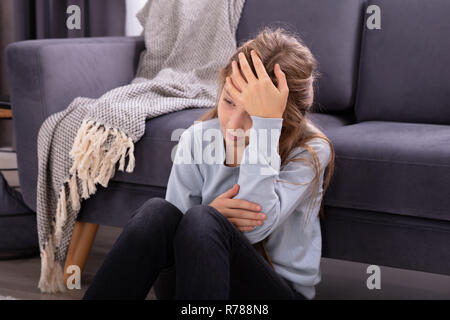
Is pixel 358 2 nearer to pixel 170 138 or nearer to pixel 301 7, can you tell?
pixel 301 7

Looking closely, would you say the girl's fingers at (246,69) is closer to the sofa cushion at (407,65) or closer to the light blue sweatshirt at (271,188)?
the light blue sweatshirt at (271,188)

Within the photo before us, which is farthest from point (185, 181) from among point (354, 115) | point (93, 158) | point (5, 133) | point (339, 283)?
point (5, 133)

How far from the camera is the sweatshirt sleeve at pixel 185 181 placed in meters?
1.24

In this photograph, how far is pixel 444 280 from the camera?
5.71 ft

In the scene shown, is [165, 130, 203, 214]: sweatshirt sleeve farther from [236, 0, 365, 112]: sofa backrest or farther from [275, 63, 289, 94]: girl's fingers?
[236, 0, 365, 112]: sofa backrest

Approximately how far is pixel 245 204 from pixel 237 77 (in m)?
0.22

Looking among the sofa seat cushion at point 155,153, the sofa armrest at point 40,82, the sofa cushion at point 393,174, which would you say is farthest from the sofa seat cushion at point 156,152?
the sofa armrest at point 40,82

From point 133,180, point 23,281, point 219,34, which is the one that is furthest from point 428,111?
point 23,281

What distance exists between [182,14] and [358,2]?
53 centimetres

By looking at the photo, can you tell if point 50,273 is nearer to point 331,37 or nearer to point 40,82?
point 40,82

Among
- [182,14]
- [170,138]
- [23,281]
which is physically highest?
[182,14]

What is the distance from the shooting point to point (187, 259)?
1011 millimetres

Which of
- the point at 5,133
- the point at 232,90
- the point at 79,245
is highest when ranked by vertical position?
the point at 232,90

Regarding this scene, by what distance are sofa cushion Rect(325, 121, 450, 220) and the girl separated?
0.31ft
